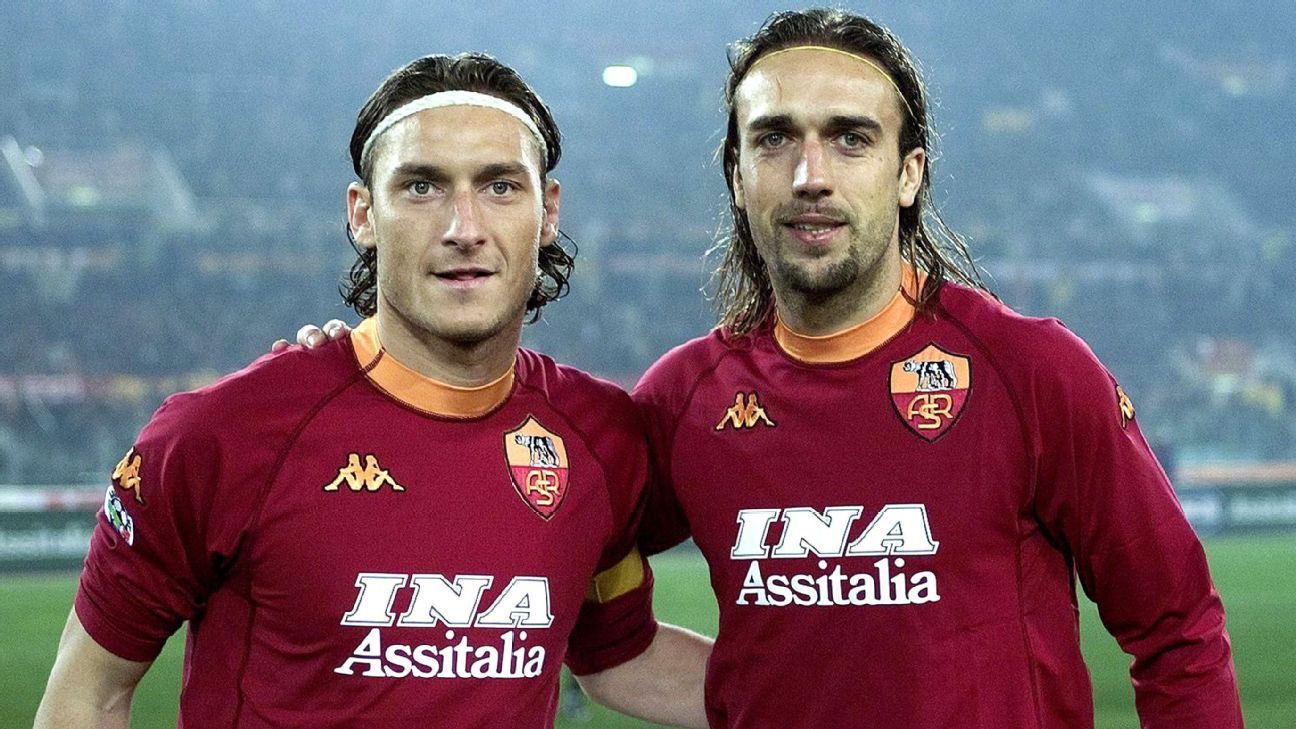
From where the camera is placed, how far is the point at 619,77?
92.5 feet

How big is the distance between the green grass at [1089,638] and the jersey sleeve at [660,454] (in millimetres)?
4303

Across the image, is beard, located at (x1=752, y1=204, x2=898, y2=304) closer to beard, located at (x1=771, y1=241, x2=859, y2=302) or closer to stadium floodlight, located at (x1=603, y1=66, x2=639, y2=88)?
beard, located at (x1=771, y1=241, x2=859, y2=302)

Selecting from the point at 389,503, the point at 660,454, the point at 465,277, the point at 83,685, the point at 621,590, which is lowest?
the point at 83,685

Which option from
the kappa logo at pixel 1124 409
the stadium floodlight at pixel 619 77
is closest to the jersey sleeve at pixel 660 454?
the kappa logo at pixel 1124 409

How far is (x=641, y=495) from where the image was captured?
2752 millimetres

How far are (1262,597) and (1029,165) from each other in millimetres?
18193

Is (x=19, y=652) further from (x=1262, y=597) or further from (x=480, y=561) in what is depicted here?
(x=1262, y=597)

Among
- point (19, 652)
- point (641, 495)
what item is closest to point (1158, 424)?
point (19, 652)

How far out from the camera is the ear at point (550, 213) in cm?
261

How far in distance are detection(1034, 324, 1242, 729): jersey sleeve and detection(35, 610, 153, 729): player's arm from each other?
1.61 metres

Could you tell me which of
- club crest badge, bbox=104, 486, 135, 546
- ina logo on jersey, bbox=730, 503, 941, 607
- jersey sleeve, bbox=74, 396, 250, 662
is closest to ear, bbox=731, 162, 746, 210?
ina logo on jersey, bbox=730, 503, 941, 607

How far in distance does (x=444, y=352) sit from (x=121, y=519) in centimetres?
60

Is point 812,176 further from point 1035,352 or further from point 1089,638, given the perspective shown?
point 1089,638

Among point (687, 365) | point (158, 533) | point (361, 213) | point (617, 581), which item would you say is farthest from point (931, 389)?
point (158, 533)
